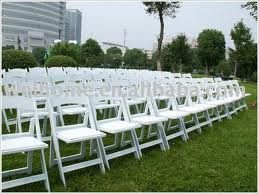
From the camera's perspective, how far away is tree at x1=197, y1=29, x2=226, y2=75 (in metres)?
43.7

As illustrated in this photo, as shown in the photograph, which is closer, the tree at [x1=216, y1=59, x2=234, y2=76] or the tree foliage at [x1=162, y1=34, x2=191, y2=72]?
the tree foliage at [x1=162, y1=34, x2=191, y2=72]

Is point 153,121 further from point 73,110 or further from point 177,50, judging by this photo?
point 177,50

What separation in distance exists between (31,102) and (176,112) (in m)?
2.98

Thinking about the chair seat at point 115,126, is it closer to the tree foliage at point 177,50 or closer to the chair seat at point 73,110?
the chair seat at point 73,110

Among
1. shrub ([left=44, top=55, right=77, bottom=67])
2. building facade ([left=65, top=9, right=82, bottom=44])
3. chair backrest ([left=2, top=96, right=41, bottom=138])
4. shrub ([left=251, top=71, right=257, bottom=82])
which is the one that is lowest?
shrub ([left=251, top=71, right=257, bottom=82])

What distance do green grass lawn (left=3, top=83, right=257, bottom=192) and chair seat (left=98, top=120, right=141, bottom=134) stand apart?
0.50m

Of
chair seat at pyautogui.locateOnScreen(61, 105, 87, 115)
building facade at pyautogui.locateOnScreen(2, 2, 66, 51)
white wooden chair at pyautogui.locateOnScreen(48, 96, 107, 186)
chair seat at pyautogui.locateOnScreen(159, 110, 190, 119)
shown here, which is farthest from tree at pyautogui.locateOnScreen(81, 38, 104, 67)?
white wooden chair at pyautogui.locateOnScreen(48, 96, 107, 186)

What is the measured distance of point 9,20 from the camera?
286 ft

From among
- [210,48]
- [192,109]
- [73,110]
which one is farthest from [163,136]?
[210,48]

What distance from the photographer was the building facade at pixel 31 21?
3369 inches

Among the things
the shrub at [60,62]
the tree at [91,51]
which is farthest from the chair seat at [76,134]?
the tree at [91,51]

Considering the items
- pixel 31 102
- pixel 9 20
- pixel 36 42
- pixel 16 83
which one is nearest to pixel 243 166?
pixel 31 102

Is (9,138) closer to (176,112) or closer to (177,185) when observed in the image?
(177,185)

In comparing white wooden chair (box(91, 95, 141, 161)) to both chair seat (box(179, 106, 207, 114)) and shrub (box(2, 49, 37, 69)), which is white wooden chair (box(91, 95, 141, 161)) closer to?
chair seat (box(179, 106, 207, 114))
